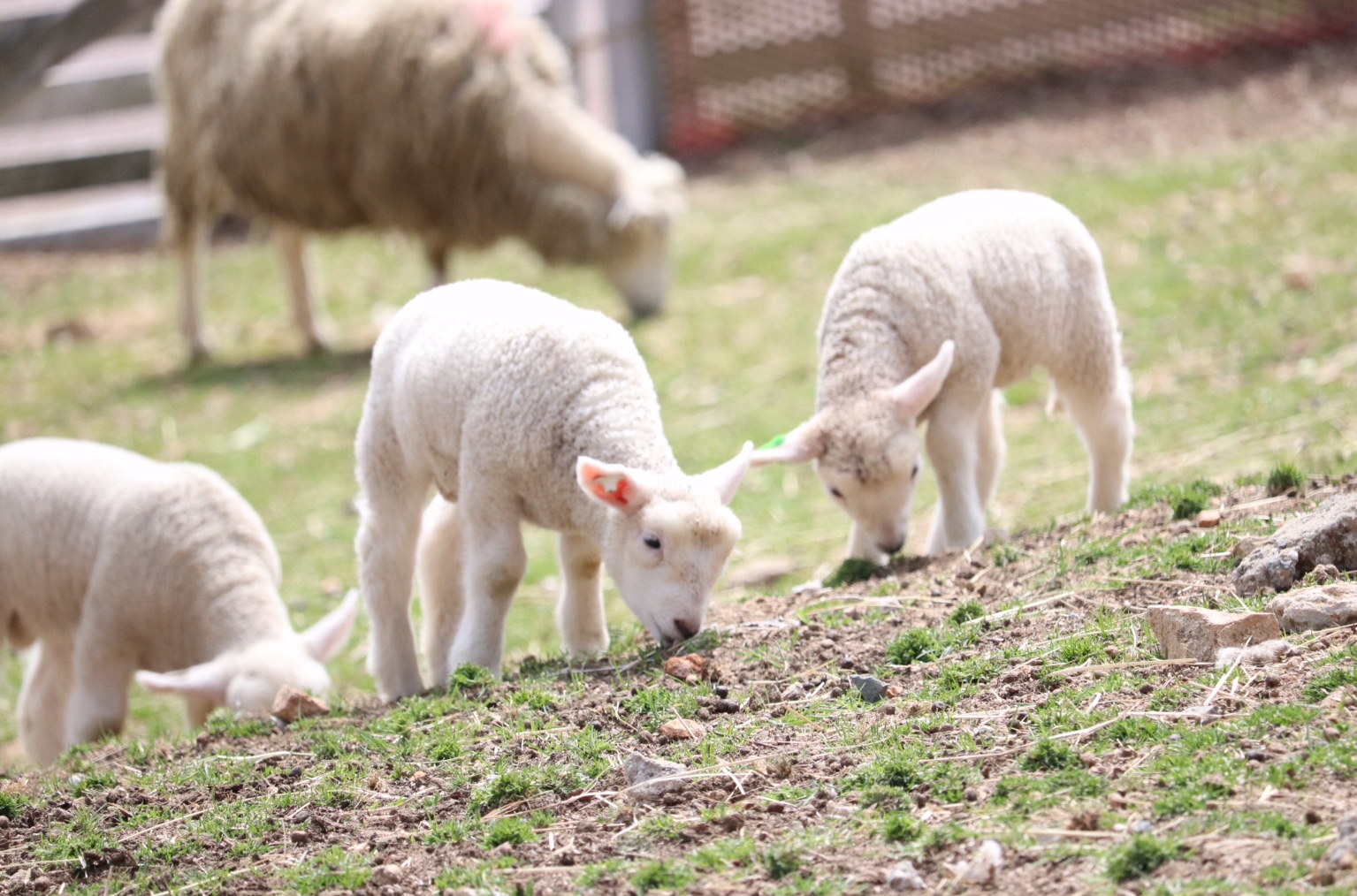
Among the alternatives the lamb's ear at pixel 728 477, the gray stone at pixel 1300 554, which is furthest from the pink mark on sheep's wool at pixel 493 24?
the gray stone at pixel 1300 554

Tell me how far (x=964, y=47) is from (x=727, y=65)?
8.51 ft

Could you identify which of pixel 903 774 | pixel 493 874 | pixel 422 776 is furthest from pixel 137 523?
pixel 903 774

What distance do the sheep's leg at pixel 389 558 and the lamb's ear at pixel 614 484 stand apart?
102 cm

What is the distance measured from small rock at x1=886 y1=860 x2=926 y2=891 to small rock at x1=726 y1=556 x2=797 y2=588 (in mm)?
3957

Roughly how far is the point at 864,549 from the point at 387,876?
3.08 metres

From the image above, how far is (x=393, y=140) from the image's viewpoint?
12.2m

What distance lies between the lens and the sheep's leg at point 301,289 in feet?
43.1

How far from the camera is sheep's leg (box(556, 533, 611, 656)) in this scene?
19.4ft

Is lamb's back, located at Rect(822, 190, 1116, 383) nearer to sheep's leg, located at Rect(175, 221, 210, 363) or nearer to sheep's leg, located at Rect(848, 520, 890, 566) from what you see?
sheep's leg, located at Rect(848, 520, 890, 566)

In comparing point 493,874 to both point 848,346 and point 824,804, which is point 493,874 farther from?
point 848,346

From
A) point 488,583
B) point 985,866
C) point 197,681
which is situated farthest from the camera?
point 197,681

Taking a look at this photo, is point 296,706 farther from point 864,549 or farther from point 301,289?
point 301,289

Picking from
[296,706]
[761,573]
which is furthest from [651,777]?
[761,573]

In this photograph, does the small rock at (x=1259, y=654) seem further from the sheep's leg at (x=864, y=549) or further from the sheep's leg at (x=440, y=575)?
the sheep's leg at (x=440, y=575)
